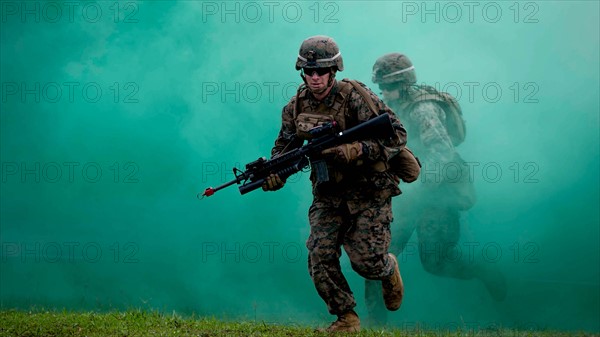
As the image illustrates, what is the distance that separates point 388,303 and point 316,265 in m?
0.88

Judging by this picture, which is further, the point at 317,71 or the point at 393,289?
the point at 393,289

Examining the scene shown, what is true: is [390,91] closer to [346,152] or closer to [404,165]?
[404,165]

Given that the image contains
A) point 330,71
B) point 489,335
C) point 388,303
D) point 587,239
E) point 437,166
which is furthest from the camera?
point 587,239

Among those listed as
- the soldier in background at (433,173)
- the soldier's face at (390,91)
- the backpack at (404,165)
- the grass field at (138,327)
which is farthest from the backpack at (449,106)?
the backpack at (404,165)

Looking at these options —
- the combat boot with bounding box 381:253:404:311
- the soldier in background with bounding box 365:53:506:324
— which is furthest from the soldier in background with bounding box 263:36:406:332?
the soldier in background with bounding box 365:53:506:324

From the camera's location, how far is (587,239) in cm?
1273

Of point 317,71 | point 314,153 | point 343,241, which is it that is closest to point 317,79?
point 317,71

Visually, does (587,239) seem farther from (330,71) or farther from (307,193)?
(330,71)

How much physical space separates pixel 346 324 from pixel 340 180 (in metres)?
1.11

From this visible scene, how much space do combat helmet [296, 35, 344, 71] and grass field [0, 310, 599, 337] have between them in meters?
2.00

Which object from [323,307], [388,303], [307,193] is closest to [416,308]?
[323,307]

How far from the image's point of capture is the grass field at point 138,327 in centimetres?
706

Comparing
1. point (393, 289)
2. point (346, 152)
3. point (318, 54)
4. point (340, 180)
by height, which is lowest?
point (393, 289)

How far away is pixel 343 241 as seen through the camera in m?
7.07
